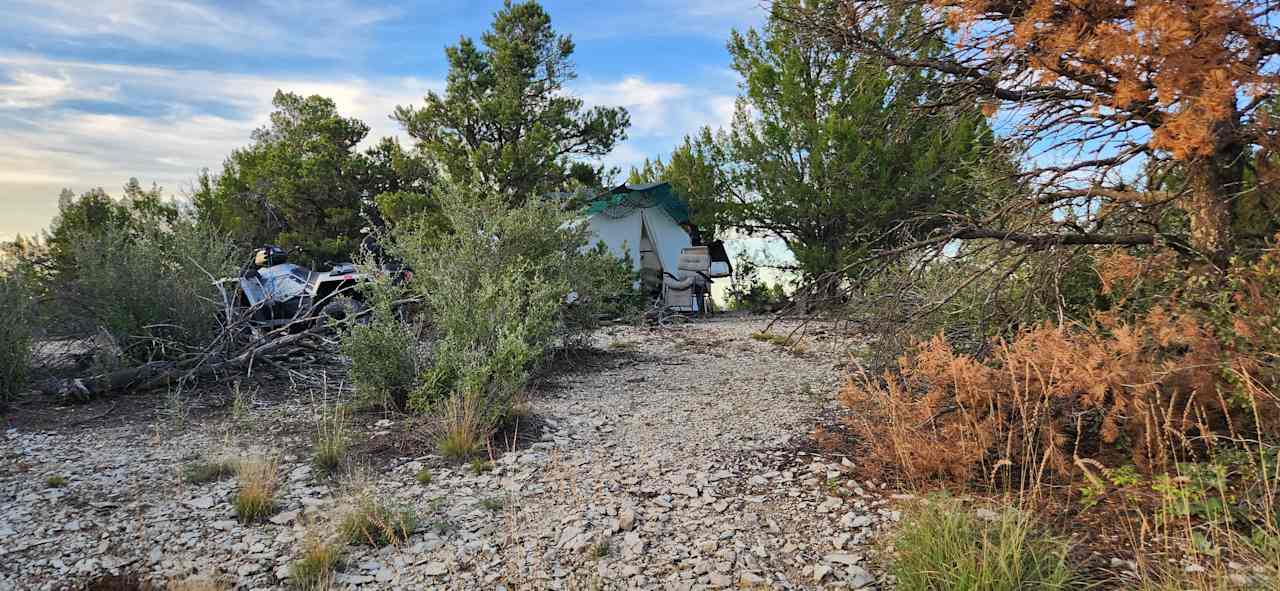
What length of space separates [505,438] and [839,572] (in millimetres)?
2601

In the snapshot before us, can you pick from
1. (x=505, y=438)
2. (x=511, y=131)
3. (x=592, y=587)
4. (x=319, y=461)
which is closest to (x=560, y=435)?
(x=505, y=438)

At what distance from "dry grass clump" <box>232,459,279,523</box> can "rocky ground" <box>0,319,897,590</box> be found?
7 centimetres

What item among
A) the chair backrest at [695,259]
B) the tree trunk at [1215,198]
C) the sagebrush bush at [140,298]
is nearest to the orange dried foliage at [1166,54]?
the tree trunk at [1215,198]

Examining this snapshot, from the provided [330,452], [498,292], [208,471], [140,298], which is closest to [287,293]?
[140,298]

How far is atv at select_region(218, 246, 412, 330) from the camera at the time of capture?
289 inches

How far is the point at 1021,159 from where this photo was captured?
5191 millimetres

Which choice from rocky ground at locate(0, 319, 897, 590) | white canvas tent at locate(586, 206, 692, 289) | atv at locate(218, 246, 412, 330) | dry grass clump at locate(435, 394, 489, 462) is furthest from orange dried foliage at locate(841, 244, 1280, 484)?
white canvas tent at locate(586, 206, 692, 289)

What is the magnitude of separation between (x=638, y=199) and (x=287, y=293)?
7711 mm

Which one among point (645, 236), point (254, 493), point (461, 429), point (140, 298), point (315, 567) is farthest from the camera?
point (645, 236)

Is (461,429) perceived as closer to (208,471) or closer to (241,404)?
(208,471)

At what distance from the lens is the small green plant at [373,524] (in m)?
3.41

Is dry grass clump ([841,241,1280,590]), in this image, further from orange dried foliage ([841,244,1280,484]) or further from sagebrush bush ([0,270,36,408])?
sagebrush bush ([0,270,36,408])

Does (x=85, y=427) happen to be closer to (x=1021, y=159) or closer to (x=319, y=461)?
(x=319, y=461)

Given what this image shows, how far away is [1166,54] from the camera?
370cm
